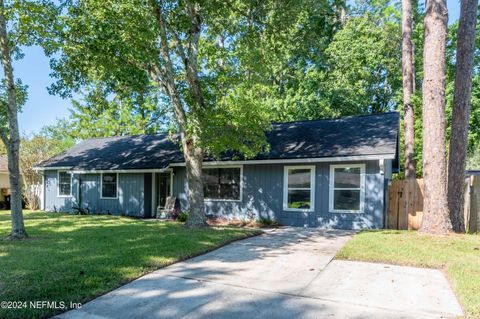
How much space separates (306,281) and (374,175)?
6.36m

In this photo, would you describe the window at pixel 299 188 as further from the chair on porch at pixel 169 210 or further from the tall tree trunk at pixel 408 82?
the tall tree trunk at pixel 408 82

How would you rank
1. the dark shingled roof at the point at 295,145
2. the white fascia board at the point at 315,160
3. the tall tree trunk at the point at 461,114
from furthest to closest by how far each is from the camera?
the dark shingled roof at the point at 295,145
the white fascia board at the point at 315,160
the tall tree trunk at the point at 461,114

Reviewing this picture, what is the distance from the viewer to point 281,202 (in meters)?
12.2

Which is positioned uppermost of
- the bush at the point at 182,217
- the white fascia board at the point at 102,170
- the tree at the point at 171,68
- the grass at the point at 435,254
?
the tree at the point at 171,68

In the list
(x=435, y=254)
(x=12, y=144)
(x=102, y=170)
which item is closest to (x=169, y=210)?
(x=102, y=170)

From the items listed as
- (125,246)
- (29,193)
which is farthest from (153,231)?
(29,193)

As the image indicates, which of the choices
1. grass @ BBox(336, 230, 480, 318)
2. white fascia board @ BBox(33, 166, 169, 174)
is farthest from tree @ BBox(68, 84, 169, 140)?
grass @ BBox(336, 230, 480, 318)

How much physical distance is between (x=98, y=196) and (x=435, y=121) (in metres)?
14.2

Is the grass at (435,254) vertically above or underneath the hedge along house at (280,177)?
underneath

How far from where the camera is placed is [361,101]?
20.7 metres

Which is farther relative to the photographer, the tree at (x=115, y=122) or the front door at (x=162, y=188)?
the tree at (x=115, y=122)

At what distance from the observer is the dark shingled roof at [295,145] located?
444 inches

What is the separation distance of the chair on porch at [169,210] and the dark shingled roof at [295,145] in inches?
59.2

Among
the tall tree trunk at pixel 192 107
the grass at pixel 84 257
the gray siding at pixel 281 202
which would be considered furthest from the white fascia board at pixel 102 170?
the grass at pixel 84 257
